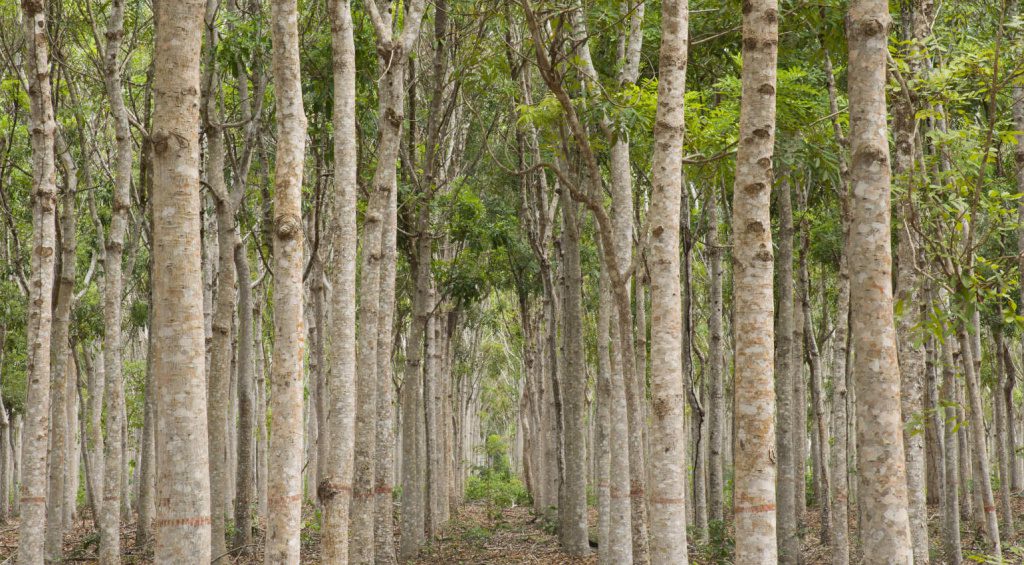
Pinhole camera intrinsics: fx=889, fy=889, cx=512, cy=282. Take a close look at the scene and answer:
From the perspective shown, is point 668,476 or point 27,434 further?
point 27,434

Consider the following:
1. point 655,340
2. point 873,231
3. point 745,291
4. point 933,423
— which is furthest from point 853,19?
point 933,423

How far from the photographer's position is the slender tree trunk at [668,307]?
571cm

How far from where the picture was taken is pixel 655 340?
5.67m

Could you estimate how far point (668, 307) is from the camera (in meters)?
5.73

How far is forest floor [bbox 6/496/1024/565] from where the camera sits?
41.0 ft

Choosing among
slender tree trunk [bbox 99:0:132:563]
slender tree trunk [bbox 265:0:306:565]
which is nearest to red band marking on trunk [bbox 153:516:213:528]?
slender tree trunk [bbox 265:0:306:565]

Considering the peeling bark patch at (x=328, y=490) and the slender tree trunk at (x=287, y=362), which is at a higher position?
the slender tree trunk at (x=287, y=362)

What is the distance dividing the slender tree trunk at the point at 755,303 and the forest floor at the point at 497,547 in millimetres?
7840

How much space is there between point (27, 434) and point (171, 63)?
615cm

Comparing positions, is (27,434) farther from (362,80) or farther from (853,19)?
(853,19)

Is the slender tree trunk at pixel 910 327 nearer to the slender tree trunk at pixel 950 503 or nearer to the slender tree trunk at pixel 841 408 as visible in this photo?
the slender tree trunk at pixel 841 408

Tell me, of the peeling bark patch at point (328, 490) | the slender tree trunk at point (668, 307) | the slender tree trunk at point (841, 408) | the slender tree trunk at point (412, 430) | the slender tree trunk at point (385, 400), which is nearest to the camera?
the slender tree trunk at point (668, 307)

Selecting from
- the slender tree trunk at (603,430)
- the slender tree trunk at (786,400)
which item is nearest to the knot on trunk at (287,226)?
the slender tree trunk at (603,430)

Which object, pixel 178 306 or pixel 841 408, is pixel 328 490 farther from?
pixel 841 408
